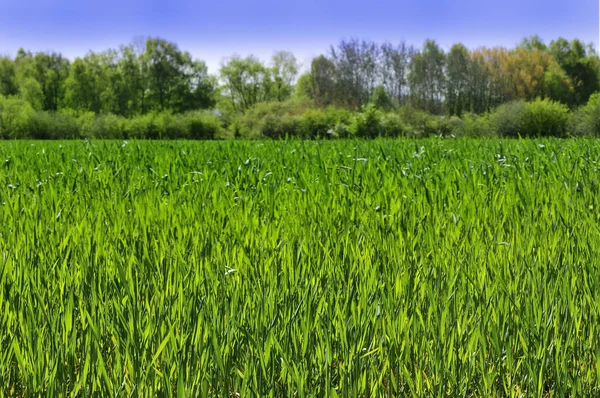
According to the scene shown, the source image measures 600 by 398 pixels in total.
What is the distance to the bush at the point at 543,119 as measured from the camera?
38.2 metres

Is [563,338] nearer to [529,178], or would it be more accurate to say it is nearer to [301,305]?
[301,305]

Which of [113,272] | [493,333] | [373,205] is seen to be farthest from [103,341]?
[373,205]

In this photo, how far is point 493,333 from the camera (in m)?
1.98

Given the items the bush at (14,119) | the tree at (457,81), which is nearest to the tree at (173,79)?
the bush at (14,119)

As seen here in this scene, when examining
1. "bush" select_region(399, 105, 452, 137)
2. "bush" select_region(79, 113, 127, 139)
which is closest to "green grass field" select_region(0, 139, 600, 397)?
"bush" select_region(399, 105, 452, 137)

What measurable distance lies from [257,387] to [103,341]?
715 mm

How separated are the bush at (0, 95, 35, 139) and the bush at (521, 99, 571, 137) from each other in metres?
39.0

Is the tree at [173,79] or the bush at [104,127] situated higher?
the tree at [173,79]

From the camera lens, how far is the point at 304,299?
6.82ft

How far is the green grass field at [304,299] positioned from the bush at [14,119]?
149 feet

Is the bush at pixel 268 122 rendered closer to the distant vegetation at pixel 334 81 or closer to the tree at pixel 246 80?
the distant vegetation at pixel 334 81

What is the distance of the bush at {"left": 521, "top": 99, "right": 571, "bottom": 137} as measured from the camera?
3822cm

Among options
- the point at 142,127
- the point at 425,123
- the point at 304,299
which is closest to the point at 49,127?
the point at 142,127

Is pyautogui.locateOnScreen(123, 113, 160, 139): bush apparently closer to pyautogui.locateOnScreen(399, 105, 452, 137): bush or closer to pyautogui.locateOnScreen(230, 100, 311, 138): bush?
pyautogui.locateOnScreen(230, 100, 311, 138): bush
